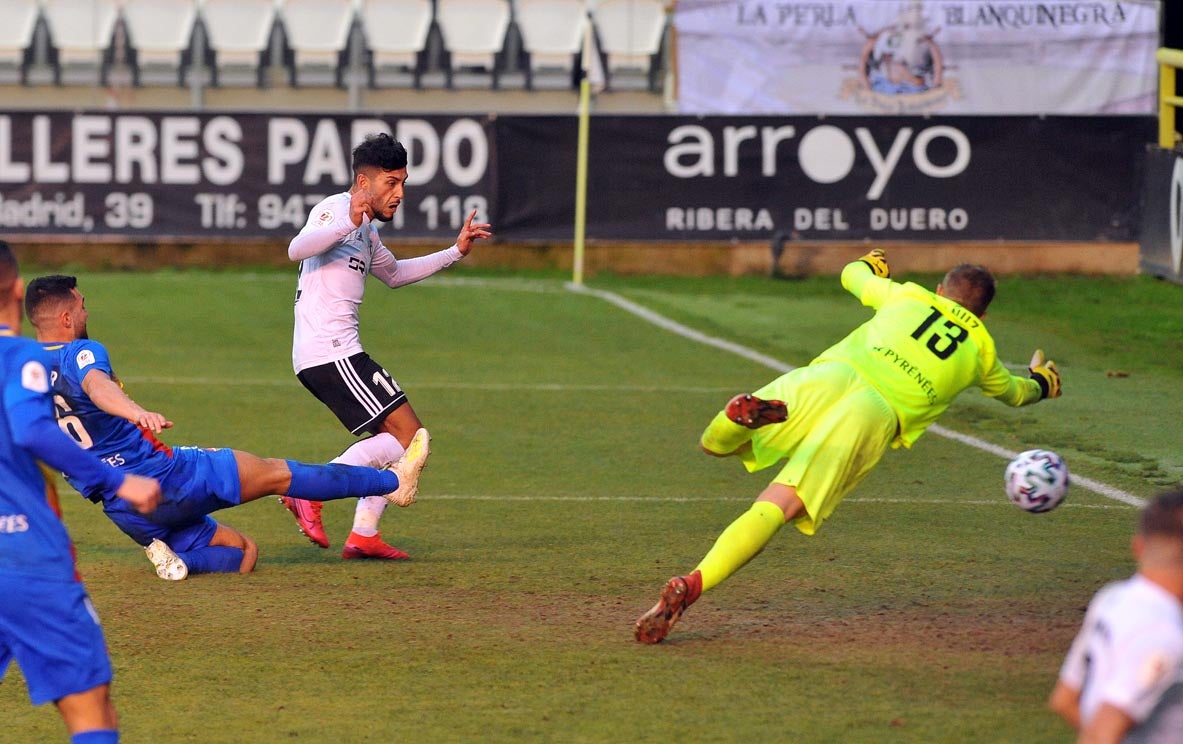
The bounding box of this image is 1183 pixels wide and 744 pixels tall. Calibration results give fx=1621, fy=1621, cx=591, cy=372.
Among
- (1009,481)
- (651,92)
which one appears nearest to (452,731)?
(1009,481)

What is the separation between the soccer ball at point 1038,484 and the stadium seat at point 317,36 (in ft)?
68.5

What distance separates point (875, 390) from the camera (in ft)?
21.1

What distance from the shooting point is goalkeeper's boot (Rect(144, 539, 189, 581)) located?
7293 millimetres

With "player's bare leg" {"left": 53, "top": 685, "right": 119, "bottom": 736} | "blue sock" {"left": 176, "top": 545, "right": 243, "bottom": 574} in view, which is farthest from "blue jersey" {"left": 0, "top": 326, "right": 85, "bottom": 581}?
"blue sock" {"left": 176, "top": 545, "right": 243, "bottom": 574}

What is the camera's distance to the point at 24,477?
4.37 meters

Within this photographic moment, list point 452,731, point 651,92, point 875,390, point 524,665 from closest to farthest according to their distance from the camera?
point 452,731 → point 524,665 → point 875,390 → point 651,92

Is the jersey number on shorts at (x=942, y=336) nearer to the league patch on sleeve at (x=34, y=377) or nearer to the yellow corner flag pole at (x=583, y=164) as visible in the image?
the league patch on sleeve at (x=34, y=377)

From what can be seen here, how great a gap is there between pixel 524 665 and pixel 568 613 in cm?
77

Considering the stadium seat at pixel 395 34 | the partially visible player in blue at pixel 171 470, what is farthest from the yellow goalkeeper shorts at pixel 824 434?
the stadium seat at pixel 395 34

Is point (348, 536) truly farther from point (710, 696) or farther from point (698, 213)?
point (698, 213)

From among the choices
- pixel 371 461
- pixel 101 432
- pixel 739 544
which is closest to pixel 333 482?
pixel 371 461

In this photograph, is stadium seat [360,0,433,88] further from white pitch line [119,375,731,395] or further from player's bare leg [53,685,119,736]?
player's bare leg [53,685,119,736]

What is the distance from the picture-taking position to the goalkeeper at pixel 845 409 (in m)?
6.16

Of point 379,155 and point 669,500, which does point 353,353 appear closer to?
point 379,155
